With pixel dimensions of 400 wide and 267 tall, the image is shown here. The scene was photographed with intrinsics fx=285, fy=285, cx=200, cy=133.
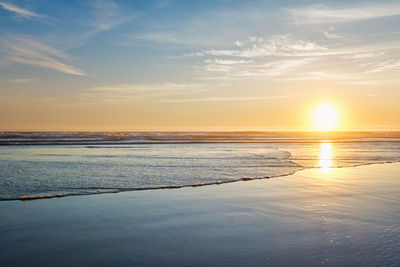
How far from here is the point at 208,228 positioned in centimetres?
612

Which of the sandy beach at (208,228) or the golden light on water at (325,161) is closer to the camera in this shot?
the sandy beach at (208,228)

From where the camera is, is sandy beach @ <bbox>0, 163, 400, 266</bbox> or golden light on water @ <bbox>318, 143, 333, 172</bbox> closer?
sandy beach @ <bbox>0, 163, 400, 266</bbox>

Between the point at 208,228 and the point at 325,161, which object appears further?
the point at 325,161

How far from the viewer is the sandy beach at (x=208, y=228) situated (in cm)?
473

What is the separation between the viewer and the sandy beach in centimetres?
473

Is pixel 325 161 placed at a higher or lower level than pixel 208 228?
higher

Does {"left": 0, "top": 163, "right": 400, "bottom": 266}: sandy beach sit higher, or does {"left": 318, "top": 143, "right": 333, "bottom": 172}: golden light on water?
{"left": 318, "top": 143, "right": 333, "bottom": 172}: golden light on water

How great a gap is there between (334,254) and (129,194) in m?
6.41

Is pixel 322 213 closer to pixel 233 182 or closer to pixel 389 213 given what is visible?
pixel 389 213

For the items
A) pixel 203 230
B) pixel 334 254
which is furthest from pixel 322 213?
pixel 203 230

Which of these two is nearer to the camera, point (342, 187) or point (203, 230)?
point (203, 230)

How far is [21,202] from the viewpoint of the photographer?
322 inches

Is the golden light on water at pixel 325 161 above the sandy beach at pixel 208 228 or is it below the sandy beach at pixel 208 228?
above

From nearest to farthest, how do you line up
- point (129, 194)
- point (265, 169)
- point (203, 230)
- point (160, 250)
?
point (160, 250) → point (203, 230) → point (129, 194) → point (265, 169)
